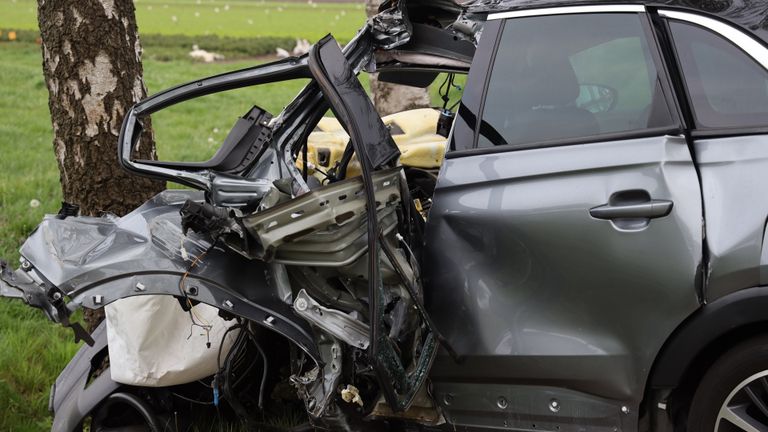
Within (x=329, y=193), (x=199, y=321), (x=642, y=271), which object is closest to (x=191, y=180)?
(x=329, y=193)

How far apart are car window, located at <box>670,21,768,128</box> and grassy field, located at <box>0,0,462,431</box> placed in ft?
10.2

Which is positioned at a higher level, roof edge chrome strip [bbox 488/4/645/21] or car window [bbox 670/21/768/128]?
roof edge chrome strip [bbox 488/4/645/21]

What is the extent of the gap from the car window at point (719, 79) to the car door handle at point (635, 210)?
1.02ft

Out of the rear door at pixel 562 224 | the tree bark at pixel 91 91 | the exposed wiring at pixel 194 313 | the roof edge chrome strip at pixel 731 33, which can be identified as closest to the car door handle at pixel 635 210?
the rear door at pixel 562 224

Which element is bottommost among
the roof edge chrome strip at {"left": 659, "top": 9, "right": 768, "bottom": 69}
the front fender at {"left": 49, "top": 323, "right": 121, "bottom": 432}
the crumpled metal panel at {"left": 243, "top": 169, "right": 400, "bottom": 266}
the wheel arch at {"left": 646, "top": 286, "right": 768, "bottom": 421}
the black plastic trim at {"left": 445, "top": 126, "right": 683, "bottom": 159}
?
the front fender at {"left": 49, "top": 323, "right": 121, "bottom": 432}

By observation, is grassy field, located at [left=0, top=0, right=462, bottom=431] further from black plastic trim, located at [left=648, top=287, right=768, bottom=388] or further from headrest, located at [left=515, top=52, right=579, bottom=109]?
black plastic trim, located at [left=648, top=287, right=768, bottom=388]

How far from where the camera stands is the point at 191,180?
3.23 metres

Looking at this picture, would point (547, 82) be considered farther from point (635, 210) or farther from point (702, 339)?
point (702, 339)

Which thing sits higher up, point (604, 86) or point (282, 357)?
point (604, 86)

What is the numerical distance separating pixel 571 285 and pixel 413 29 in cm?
137

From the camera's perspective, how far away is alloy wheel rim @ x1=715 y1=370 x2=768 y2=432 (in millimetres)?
2922

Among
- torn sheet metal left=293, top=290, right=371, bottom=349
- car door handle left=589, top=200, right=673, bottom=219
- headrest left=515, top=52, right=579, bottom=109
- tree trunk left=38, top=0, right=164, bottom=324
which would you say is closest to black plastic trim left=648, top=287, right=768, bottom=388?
car door handle left=589, top=200, right=673, bottom=219

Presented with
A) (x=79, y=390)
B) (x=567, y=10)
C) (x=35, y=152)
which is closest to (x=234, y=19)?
(x=35, y=152)

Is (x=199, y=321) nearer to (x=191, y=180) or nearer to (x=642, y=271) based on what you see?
(x=191, y=180)
